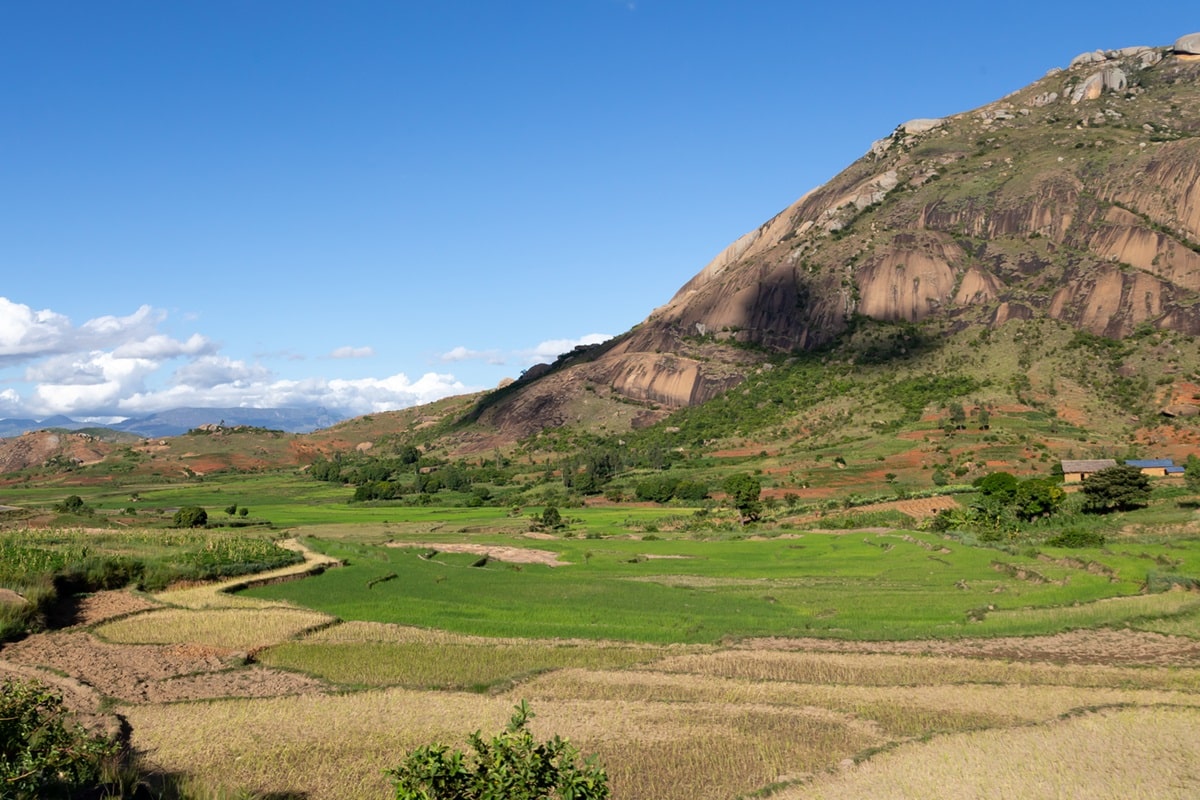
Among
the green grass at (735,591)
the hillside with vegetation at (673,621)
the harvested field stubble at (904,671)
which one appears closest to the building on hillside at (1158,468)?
the hillside with vegetation at (673,621)

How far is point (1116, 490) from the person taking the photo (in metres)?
71.6

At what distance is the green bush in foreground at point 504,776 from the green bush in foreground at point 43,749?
21.0 feet

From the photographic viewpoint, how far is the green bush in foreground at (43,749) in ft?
45.7

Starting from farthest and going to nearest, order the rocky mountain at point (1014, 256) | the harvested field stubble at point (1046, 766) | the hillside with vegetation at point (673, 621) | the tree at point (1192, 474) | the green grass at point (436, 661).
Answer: the rocky mountain at point (1014, 256)
the tree at point (1192, 474)
the green grass at point (436, 661)
the hillside with vegetation at point (673, 621)
the harvested field stubble at point (1046, 766)

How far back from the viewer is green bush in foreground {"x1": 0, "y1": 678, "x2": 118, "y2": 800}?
13938 mm

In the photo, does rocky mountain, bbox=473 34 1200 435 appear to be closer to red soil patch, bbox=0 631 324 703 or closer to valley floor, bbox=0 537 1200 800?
valley floor, bbox=0 537 1200 800

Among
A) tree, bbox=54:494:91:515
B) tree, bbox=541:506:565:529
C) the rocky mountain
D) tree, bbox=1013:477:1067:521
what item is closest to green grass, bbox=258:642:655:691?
tree, bbox=541:506:565:529

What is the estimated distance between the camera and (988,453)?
107 metres

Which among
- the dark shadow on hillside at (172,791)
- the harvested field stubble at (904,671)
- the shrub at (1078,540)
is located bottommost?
the shrub at (1078,540)

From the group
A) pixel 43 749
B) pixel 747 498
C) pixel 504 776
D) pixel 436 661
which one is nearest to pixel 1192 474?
pixel 747 498

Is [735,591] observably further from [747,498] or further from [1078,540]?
[747,498]

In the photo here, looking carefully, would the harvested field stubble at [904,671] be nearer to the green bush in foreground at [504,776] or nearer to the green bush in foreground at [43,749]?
the green bush in foreground at [504,776]

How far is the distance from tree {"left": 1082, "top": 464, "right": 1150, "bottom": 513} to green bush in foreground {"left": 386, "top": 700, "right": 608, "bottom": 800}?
74.5 m

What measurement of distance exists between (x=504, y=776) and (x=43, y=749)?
9.28 meters
